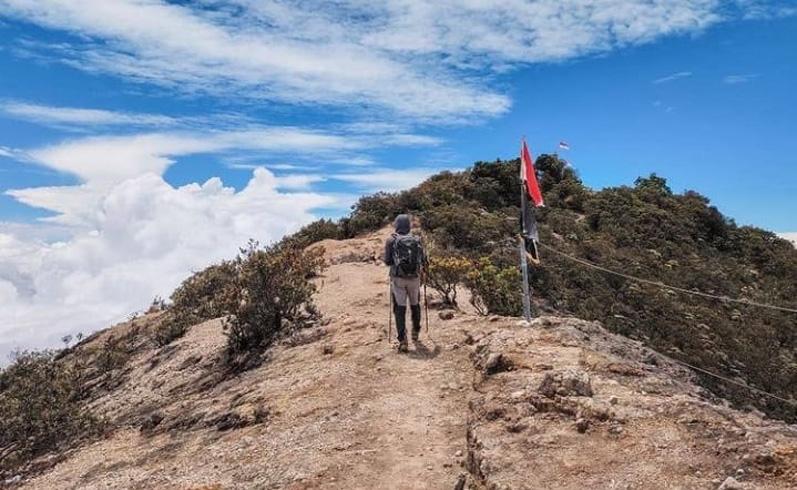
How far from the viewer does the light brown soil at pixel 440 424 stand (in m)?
5.84

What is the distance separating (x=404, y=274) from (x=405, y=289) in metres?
0.31

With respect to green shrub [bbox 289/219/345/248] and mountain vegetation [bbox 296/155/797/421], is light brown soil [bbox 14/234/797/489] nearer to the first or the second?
mountain vegetation [bbox 296/155/797/421]

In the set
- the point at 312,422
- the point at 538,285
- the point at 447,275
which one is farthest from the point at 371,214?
the point at 312,422

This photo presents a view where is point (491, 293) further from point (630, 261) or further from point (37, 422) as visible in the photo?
point (630, 261)

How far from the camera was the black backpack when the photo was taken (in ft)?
34.4

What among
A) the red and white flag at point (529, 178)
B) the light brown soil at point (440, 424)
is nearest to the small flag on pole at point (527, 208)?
the red and white flag at point (529, 178)

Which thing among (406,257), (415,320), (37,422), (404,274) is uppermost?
(406,257)

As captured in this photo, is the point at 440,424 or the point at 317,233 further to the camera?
the point at 317,233

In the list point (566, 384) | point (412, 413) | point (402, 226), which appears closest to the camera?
point (566, 384)

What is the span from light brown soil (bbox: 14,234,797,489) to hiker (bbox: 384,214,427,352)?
0.48m

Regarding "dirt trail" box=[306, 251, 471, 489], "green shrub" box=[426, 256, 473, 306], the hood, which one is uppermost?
the hood

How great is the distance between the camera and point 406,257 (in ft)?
34.4

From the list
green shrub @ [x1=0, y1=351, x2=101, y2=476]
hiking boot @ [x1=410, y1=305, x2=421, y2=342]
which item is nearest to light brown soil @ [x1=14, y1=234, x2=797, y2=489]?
hiking boot @ [x1=410, y1=305, x2=421, y2=342]

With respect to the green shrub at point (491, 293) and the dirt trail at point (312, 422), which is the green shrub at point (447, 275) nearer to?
the green shrub at point (491, 293)
